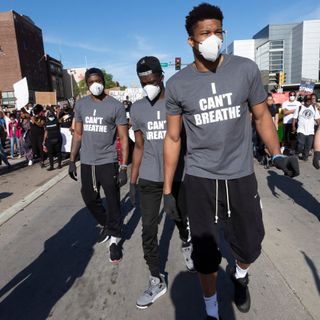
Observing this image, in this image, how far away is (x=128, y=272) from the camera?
344 centimetres

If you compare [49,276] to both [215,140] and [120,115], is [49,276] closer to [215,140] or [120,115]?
[120,115]

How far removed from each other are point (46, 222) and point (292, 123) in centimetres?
810

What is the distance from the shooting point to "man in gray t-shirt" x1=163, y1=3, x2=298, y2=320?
224 cm

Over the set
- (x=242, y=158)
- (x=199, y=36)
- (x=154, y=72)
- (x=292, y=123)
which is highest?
(x=199, y=36)

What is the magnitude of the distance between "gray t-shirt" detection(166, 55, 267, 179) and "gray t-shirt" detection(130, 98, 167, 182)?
1.93 feet

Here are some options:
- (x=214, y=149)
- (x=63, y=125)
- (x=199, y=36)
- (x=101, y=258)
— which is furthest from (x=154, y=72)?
(x=63, y=125)

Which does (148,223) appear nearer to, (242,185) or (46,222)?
(242,185)

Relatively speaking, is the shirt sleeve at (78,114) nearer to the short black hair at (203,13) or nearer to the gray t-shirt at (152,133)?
the gray t-shirt at (152,133)

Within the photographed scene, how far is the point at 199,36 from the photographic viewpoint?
2.28 m

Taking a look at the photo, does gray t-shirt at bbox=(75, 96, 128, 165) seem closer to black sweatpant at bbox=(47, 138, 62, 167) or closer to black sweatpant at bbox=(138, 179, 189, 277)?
black sweatpant at bbox=(138, 179, 189, 277)

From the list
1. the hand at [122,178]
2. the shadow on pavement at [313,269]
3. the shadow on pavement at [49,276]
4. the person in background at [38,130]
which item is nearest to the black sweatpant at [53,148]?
the person in background at [38,130]

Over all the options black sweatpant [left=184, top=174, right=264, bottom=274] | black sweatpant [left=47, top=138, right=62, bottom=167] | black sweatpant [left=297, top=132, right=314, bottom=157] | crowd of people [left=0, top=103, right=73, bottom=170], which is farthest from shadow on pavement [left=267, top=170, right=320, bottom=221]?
black sweatpant [left=47, top=138, right=62, bottom=167]

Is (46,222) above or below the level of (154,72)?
below

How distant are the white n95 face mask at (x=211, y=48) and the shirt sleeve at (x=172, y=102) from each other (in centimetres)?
31
